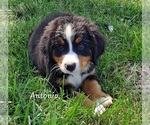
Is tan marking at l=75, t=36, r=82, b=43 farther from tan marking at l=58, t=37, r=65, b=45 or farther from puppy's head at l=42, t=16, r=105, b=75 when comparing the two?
tan marking at l=58, t=37, r=65, b=45

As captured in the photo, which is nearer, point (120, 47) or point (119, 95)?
point (119, 95)

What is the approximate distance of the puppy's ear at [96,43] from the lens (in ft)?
11.7

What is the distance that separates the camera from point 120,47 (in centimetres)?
416

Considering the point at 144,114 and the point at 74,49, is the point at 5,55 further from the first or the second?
the point at 144,114

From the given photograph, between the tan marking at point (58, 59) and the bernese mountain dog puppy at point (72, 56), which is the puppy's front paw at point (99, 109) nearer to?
the bernese mountain dog puppy at point (72, 56)

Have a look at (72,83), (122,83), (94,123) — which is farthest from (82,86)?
(94,123)

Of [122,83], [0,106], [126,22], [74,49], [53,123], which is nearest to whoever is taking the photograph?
[53,123]

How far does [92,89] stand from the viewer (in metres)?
3.57

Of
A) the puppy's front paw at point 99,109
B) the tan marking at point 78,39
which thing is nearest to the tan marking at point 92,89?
the puppy's front paw at point 99,109

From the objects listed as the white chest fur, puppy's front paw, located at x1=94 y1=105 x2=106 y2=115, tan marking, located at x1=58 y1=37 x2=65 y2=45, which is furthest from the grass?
tan marking, located at x1=58 y1=37 x2=65 y2=45

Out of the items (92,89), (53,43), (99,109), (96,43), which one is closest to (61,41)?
(53,43)

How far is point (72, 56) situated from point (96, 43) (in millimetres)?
349

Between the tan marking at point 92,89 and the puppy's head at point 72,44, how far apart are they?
5.3 inches

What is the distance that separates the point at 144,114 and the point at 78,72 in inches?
29.2
